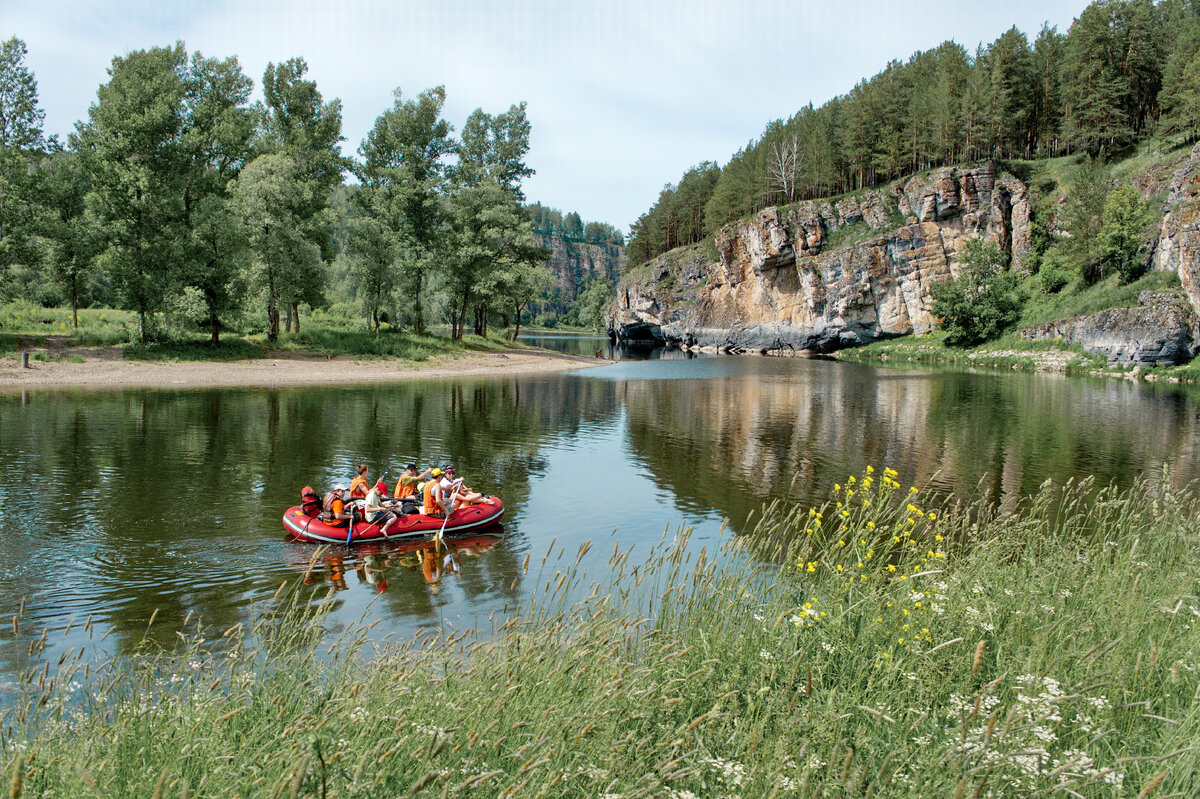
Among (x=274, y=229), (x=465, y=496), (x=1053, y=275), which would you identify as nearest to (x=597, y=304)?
(x=1053, y=275)

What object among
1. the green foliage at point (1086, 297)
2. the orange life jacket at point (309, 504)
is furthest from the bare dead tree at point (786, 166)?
the orange life jacket at point (309, 504)

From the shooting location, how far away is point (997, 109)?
264ft

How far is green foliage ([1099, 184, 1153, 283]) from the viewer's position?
192ft

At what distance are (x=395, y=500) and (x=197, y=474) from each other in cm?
704

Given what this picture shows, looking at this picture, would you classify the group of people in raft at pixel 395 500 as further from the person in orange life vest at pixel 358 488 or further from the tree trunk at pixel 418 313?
the tree trunk at pixel 418 313

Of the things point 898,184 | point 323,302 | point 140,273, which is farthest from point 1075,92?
point 140,273

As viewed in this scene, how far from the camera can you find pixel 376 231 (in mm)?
54062

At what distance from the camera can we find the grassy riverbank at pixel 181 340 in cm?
Result: 4244

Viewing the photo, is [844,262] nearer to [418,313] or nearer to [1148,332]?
[1148,332]

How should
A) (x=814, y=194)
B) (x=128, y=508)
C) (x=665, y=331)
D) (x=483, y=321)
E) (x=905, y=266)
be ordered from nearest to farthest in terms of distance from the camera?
(x=128, y=508) → (x=483, y=321) → (x=905, y=266) → (x=814, y=194) → (x=665, y=331)

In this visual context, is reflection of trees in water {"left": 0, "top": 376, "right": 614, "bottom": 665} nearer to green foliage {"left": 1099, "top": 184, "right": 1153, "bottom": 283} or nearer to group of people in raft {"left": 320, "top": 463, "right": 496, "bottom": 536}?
group of people in raft {"left": 320, "top": 463, "right": 496, "bottom": 536}

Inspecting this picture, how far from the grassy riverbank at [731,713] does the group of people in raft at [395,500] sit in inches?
335

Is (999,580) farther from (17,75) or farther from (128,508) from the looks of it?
(17,75)

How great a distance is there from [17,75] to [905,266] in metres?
79.0
